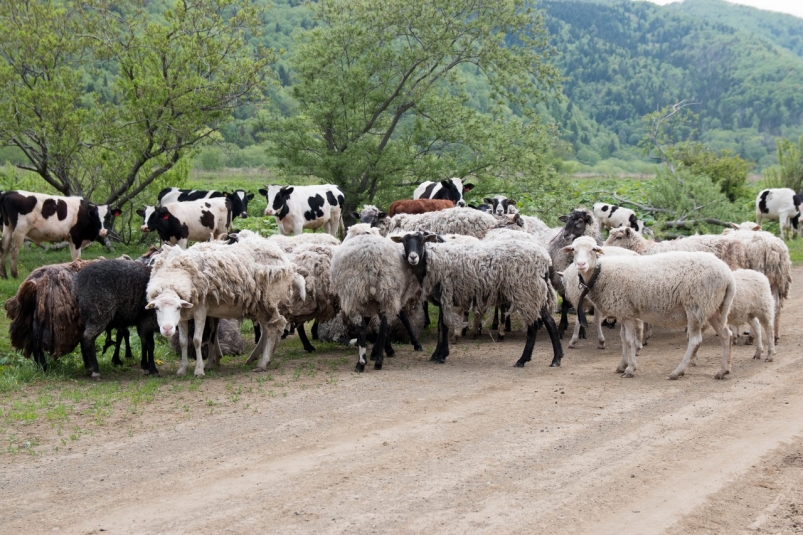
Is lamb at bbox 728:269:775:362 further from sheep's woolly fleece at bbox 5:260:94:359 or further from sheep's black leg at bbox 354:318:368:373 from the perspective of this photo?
sheep's woolly fleece at bbox 5:260:94:359

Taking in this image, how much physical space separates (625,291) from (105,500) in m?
6.34

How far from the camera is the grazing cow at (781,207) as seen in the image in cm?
2791

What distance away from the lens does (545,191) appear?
2370 centimetres

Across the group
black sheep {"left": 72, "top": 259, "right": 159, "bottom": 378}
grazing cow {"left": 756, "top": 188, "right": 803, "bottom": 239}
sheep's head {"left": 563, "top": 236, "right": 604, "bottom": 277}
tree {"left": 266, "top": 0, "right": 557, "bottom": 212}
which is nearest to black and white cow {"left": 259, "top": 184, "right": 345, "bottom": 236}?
tree {"left": 266, "top": 0, "right": 557, "bottom": 212}

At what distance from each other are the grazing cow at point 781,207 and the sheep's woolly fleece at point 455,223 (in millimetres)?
16874

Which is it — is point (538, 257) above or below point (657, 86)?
below

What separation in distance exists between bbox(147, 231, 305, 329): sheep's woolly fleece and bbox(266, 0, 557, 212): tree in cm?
1191

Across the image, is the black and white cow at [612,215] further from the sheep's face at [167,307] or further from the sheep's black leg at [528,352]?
the sheep's face at [167,307]

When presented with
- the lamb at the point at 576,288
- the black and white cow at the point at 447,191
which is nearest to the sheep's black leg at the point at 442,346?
the lamb at the point at 576,288

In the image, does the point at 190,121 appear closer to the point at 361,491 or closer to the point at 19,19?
the point at 19,19

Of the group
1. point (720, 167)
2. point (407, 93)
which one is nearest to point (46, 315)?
point (407, 93)

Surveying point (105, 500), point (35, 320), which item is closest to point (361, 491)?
point (105, 500)

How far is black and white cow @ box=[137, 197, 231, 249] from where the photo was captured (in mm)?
19594

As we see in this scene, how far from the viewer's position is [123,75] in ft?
69.0
